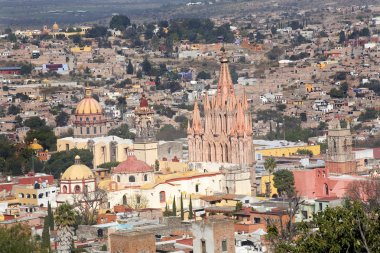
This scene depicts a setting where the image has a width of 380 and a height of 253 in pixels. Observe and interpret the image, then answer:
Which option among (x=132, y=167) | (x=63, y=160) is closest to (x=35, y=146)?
(x=63, y=160)

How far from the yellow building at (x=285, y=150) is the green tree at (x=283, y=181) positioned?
59.5 feet

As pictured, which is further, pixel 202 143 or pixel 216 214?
pixel 202 143

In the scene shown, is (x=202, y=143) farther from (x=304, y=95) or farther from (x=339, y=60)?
(x=339, y=60)

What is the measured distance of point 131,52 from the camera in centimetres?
19888

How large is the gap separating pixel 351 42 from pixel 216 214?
12140 cm

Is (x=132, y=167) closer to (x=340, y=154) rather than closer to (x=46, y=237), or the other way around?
(x=340, y=154)

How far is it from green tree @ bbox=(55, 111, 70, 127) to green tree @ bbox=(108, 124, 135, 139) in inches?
449

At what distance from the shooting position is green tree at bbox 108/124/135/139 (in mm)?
118200

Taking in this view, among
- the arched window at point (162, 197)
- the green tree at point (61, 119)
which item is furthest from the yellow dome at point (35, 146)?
the green tree at point (61, 119)

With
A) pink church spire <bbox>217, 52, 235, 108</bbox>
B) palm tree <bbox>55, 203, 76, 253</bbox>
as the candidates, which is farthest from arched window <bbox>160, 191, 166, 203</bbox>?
palm tree <bbox>55, 203, 76, 253</bbox>

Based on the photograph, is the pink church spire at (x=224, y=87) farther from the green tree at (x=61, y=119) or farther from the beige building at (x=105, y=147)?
the green tree at (x=61, y=119)

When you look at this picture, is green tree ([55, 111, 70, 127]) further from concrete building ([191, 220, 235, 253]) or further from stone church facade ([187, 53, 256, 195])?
concrete building ([191, 220, 235, 253])

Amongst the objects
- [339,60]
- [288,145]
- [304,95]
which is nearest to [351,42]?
[339,60]

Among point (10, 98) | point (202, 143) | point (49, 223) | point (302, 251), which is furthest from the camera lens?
point (10, 98)
